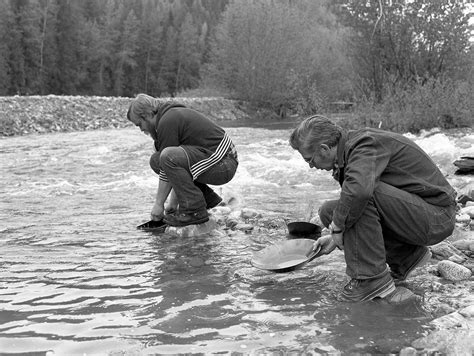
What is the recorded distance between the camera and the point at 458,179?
6594mm

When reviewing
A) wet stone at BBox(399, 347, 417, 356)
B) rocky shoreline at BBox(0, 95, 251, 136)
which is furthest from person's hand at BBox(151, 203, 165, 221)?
rocky shoreline at BBox(0, 95, 251, 136)

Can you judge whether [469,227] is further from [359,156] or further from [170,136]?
[170,136]

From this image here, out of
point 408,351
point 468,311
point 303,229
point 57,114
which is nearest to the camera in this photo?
point 408,351

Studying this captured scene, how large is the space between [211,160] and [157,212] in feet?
2.20

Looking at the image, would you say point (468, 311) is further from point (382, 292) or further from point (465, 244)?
point (465, 244)

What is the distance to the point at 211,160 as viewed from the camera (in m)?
4.58

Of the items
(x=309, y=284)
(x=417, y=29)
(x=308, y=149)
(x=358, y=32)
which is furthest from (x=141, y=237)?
(x=358, y=32)

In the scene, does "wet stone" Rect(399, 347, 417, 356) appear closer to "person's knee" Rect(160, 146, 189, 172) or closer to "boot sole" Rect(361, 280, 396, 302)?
"boot sole" Rect(361, 280, 396, 302)

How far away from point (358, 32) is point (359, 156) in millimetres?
15266

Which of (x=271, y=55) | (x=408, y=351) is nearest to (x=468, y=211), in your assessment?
(x=408, y=351)

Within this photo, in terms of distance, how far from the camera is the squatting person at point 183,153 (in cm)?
448

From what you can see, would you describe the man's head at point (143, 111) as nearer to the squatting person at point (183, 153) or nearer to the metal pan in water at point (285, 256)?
the squatting person at point (183, 153)

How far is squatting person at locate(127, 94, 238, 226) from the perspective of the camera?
4.48 m

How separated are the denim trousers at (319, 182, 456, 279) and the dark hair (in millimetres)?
345
